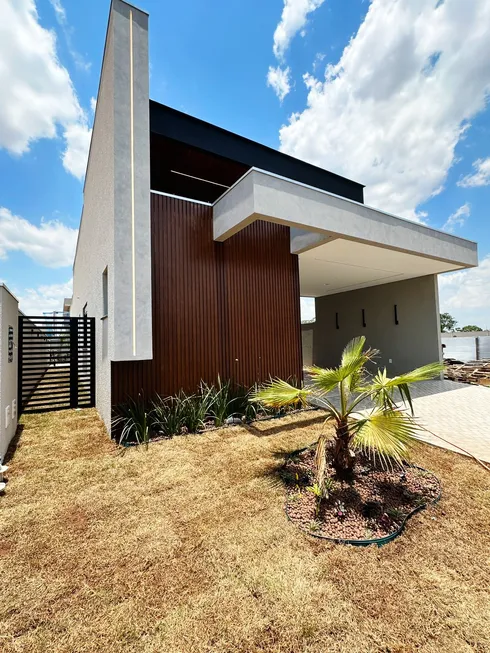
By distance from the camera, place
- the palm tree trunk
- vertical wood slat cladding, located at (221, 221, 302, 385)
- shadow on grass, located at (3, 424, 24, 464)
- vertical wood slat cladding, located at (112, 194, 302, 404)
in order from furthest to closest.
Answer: vertical wood slat cladding, located at (221, 221, 302, 385) → vertical wood slat cladding, located at (112, 194, 302, 404) → shadow on grass, located at (3, 424, 24, 464) → the palm tree trunk

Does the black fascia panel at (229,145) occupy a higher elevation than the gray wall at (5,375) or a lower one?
higher

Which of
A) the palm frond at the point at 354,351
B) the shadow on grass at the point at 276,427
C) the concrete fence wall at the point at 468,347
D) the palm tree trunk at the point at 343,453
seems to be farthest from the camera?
the concrete fence wall at the point at 468,347

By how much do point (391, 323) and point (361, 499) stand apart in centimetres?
1014

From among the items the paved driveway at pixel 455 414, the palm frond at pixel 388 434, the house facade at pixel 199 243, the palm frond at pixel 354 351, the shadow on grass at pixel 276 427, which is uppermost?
the house facade at pixel 199 243

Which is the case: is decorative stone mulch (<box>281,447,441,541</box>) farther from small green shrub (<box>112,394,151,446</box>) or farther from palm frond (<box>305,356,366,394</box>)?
small green shrub (<box>112,394,151,446</box>)

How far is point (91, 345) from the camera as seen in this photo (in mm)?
7223

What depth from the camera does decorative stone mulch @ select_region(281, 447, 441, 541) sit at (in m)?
2.50

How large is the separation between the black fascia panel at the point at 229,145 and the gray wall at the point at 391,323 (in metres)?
4.94

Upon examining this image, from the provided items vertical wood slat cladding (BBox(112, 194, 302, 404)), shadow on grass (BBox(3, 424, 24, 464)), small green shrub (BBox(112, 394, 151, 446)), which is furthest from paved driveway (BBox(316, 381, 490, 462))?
shadow on grass (BBox(3, 424, 24, 464))

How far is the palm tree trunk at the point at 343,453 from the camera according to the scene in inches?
122

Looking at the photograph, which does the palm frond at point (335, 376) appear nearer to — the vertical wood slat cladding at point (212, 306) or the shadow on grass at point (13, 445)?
the vertical wood slat cladding at point (212, 306)

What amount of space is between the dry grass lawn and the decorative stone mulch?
0.13 meters

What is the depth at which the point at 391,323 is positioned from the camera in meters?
11.6

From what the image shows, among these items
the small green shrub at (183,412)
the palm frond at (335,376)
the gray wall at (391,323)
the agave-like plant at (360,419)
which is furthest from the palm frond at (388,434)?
the gray wall at (391,323)
